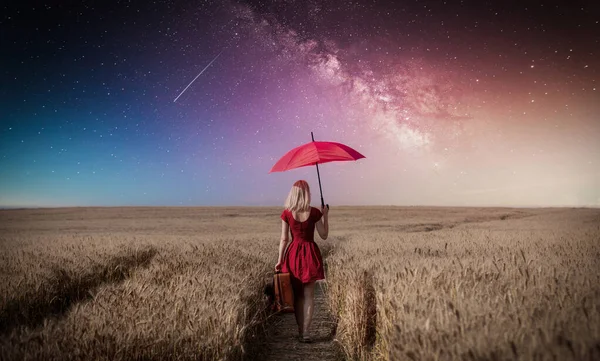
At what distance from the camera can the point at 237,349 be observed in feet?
14.7

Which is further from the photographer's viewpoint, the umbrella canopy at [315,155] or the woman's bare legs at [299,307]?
the umbrella canopy at [315,155]

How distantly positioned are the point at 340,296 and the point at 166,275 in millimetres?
2911

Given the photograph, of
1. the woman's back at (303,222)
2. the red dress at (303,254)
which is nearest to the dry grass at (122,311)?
the red dress at (303,254)

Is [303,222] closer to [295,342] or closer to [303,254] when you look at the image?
[303,254]

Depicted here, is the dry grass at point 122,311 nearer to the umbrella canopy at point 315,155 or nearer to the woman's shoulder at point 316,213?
the woman's shoulder at point 316,213

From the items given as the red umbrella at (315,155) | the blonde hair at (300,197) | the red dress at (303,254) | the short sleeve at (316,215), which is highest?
the red umbrella at (315,155)

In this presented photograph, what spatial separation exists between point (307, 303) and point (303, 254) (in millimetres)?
696

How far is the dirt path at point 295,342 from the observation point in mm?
5535

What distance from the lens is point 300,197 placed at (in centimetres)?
564

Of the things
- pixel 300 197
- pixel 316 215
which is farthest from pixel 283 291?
pixel 300 197

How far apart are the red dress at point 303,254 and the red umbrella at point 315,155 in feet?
1.52

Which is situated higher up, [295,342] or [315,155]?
[315,155]

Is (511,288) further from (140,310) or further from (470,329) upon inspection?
(140,310)

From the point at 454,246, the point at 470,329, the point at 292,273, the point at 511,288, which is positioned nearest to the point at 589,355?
the point at 470,329
